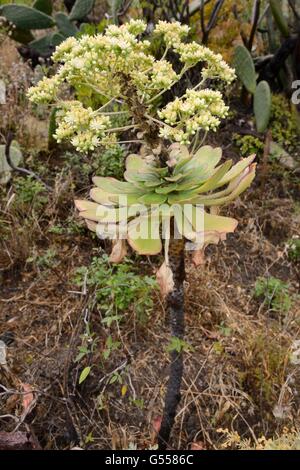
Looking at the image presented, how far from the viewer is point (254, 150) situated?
290 cm

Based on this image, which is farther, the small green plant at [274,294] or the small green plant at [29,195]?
the small green plant at [29,195]

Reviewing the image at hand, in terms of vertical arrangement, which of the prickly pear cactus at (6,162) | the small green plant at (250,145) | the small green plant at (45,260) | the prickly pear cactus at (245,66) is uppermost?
the prickly pear cactus at (245,66)

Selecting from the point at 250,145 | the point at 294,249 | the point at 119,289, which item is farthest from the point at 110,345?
the point at 250,145

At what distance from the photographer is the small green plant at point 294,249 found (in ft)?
8.23

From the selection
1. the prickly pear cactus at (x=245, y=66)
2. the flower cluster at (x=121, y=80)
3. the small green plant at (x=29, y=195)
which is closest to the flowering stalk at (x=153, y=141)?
the flower cluster at (x=121, y=80)

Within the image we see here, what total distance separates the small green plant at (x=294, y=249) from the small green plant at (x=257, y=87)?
0.66m

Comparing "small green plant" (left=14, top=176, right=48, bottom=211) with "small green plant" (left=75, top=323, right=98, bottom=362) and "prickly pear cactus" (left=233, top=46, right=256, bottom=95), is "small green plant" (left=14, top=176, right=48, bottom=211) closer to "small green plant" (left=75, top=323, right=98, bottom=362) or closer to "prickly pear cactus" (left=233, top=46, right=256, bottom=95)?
"small green plant" (left=75, top=323, right=98, bottom=362)

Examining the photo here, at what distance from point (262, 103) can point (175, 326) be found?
162cm

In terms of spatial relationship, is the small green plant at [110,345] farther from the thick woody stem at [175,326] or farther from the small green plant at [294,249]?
the small green plant at [294,249]

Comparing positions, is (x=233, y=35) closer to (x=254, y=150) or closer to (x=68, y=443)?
(x=254, y=150)

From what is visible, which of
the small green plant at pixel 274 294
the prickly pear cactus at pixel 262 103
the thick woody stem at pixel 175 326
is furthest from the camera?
the prickly pear cactus at pixel 262 103

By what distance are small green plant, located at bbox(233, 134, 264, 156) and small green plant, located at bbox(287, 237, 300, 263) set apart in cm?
62

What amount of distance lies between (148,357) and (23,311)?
567 millimetres

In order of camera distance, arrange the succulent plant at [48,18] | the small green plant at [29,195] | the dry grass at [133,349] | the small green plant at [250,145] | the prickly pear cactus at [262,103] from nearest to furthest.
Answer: the dry grass at [133,349]
the small green plant at [29,195]
the prickly pear cactus at [262,103]
the small green plant at [250,145]
the succulent plant at [48,18]
